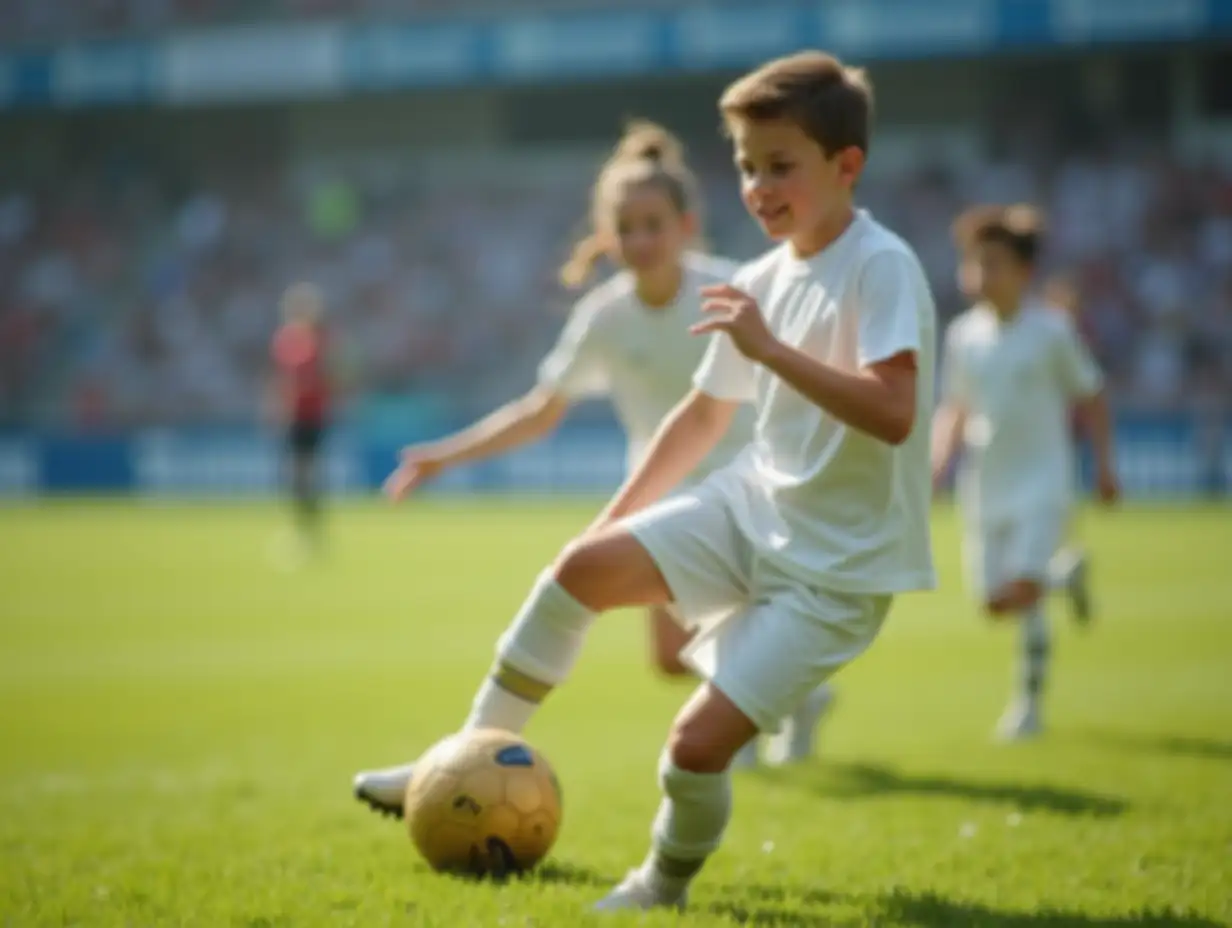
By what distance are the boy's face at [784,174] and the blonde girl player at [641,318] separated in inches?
72.1

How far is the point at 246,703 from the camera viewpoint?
32.3ft

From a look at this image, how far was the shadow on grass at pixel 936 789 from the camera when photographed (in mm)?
6309

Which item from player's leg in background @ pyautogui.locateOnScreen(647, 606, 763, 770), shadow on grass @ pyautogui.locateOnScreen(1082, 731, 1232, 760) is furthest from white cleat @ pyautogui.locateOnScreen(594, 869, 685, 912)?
shadow on grass @ pyautogui.locateOnScreen(1082, 731, 1232, 760)

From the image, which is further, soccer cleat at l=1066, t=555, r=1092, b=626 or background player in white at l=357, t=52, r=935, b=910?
soccer cleat at l=1066, t=555, r=1092, b=626

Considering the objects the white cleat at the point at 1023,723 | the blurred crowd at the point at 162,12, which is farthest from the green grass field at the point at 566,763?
the blurred crowd at the point at 162,12

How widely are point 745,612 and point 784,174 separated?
116 centimetres

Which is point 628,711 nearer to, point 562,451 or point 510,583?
point 510,583

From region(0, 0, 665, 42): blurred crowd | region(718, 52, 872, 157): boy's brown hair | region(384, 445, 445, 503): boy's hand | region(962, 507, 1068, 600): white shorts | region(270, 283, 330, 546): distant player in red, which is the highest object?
region(0, 0, 665, 42): blurred crowd

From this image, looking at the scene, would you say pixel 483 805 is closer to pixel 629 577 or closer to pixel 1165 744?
pixel 629 577

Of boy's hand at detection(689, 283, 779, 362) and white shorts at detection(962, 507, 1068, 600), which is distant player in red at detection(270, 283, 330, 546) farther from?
boy's hand at detection(689, 283, 779, 362)

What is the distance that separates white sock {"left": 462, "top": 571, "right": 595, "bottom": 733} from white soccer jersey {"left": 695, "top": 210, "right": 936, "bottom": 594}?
1.74ft

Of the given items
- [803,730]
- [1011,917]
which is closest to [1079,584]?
[803,730]

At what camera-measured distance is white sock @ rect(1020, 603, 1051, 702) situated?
27.9 ft

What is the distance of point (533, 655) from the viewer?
4820mm
